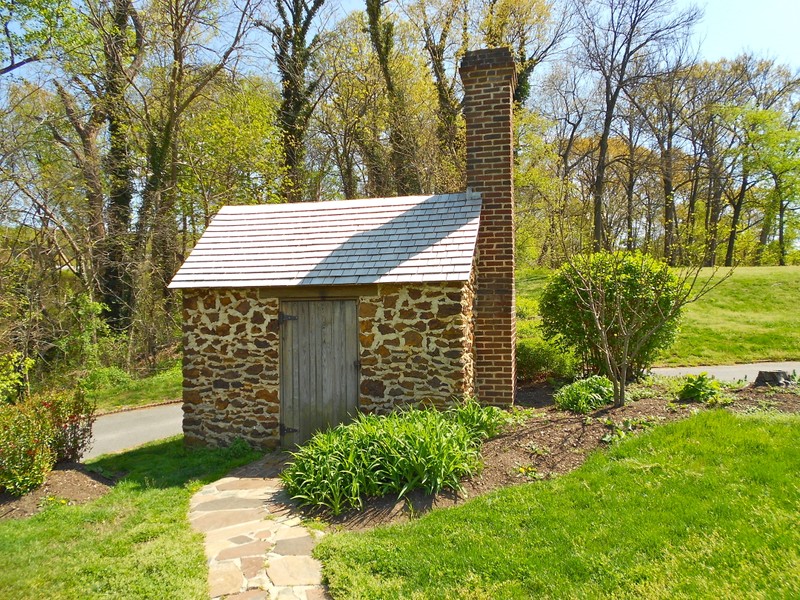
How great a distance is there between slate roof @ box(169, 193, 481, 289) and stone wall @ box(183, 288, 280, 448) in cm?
34

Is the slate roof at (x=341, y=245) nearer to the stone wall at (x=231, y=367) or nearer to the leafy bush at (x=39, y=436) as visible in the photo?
the stone wall at (x=231, y=367)

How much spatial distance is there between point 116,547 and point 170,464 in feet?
8.81

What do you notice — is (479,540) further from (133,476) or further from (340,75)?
(340,75)

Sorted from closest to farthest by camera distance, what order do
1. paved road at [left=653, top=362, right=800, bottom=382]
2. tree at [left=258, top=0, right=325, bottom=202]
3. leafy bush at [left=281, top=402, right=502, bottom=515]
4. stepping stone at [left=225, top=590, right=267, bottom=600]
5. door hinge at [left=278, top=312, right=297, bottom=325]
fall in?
stepping stone at [left=225, top=590, right=267, bottom=600] < leafy bush at [left=281, top=402, right=502, bottom=515] < door hinge at [left=278, top=312, right=297, bottom=325] < paved road at [left=653, top=362, right=800, bottom=382] < tree at [left=258, top=0, right=325, bottom=202]

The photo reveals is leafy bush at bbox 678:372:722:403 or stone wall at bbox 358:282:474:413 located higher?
stone wall at bbox 358:282:474:413

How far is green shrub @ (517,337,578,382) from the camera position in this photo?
9.93 metres

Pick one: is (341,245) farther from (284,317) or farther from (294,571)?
(294,571)

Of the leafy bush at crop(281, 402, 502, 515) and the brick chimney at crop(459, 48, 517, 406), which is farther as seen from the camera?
the brick chimney at crop(459, 48, 517, 406)

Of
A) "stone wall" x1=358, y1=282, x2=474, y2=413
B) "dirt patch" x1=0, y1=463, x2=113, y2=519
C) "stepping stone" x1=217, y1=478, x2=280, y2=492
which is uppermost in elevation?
"stone wall" x1=358, y1=282, x2=474, y2=413

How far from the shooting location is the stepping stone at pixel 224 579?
3.69m

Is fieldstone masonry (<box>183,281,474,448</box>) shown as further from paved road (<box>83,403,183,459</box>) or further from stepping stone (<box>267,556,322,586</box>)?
stepping stone (<box>267,556,322,586</box>)

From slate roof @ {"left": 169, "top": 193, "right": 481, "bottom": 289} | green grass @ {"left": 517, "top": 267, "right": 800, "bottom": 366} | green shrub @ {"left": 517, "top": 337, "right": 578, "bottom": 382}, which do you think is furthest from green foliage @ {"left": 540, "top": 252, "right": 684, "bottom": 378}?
slate roof @ {"left": 169, "top": 193, "right": 481, "bottom": 289}

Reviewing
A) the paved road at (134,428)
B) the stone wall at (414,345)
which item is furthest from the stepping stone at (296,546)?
the paved road at (134,428)

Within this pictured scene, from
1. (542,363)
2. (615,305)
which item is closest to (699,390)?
(615,305)
